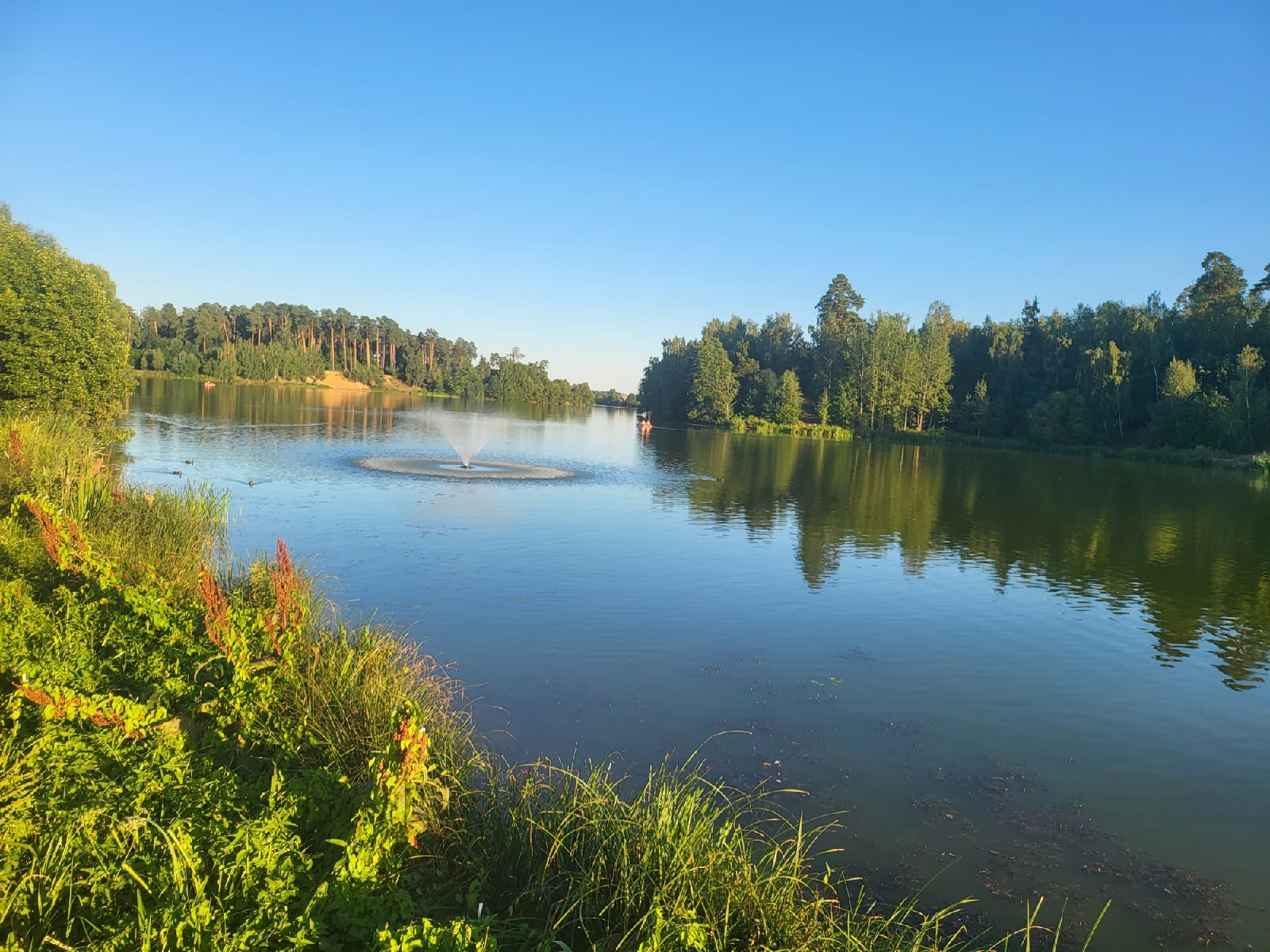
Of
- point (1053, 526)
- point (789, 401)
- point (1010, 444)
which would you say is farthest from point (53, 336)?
point (789, 401)

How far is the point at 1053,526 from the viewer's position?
A: 28.3 meters

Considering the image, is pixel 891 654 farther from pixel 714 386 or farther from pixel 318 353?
pixel 318 353

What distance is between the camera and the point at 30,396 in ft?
84.1

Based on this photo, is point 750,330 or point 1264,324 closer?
point 1264,324

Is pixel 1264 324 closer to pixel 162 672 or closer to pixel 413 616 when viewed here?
pixel 413 616

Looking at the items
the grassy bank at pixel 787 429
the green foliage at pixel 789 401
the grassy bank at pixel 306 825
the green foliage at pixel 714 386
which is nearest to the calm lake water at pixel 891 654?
the grassy bank at pixel 306 825

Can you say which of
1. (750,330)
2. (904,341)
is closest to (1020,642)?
(904,341)

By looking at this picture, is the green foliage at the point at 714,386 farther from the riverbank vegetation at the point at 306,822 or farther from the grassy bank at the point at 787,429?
the riverbank vegetation at the point at 306,822

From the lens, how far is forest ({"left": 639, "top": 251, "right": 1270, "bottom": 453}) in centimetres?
7075

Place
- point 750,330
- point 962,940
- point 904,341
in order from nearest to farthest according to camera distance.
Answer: point 962,940 → point 904,341 → point 750,330

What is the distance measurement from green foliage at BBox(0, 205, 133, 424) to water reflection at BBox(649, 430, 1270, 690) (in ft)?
68.0

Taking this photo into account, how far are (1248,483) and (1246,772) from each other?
168 feet

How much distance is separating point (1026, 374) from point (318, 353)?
403 ft

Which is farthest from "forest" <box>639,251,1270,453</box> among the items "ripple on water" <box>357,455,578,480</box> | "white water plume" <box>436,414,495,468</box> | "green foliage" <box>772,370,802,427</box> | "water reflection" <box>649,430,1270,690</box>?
"ripple on water" <box>357,455,578,480</box>
